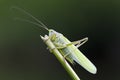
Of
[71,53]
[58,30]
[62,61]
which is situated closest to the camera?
[62,61]

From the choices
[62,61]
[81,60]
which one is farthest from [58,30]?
[62,61]

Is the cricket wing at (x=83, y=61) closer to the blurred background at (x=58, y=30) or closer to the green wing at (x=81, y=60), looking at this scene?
the green wing at (x=81, y=60)

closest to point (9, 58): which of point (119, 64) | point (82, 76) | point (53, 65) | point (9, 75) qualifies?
point (9, 75)

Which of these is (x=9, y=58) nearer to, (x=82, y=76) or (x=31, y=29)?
(x=31, y=29)

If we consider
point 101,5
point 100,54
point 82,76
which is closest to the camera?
point 82,76

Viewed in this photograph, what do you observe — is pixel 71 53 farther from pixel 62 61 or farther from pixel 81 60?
pixel 62 61

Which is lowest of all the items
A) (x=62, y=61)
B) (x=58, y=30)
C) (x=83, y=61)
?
(x=62, y=61)

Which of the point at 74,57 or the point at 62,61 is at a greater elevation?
the point at 74,57

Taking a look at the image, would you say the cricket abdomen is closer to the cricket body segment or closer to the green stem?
the cricket body segment

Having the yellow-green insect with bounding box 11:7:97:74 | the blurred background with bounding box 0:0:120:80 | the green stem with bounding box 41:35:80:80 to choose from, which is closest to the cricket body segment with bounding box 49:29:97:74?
the yellow-green insect with bounding box 11:7:97:74
